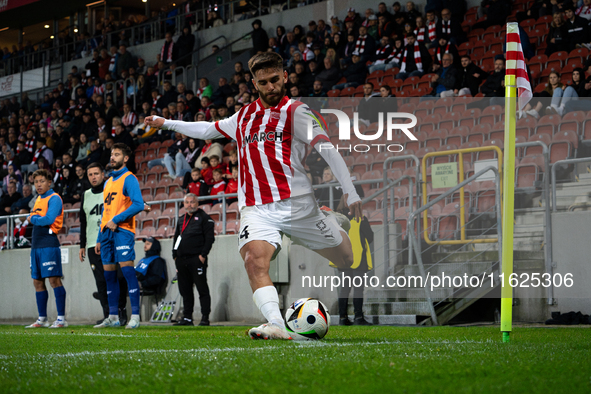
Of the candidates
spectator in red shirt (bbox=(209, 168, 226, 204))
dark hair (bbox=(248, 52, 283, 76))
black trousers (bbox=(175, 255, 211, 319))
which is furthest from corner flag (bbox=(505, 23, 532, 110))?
spectator in red shirt (bbox=(209, 168, 226, 204))

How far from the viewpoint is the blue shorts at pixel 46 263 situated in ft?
27.8

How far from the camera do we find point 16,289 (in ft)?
45.6

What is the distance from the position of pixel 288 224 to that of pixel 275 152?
538 millimetres

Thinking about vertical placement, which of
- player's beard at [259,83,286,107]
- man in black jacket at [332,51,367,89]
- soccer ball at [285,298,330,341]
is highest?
man in black jacket at [332,51,367,89]

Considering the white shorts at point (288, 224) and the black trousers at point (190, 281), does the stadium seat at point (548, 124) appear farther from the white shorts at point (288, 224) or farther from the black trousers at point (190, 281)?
the white shorts at point (288, 224)

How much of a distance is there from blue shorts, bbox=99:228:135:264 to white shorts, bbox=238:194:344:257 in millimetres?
2936

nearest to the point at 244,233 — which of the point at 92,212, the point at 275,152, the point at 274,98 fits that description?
the point at 275,152

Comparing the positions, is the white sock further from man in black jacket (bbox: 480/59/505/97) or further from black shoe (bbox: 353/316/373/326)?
man in black jacket (bbox: 480/59/505/97)

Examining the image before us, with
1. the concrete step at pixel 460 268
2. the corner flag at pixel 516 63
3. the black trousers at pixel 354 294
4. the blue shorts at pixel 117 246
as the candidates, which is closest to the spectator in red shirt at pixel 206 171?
the black trousers at pixel 354 294

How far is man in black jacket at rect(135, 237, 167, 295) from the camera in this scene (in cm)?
1135

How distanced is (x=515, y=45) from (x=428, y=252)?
510cm

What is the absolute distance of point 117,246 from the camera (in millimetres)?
7488

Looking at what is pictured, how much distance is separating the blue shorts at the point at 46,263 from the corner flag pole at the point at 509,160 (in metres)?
5.97

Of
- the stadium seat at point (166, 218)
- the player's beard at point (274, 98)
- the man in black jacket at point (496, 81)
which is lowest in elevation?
the stadium seat at point (166, 218)
